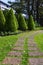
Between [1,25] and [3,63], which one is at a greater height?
[3,63]

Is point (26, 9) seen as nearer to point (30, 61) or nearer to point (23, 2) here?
point (23, 2)

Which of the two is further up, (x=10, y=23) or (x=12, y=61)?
(x=12, y=61)

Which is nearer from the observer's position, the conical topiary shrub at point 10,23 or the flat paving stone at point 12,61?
the flat paving stone at point 12,61

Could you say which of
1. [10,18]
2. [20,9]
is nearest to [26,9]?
[20,9]

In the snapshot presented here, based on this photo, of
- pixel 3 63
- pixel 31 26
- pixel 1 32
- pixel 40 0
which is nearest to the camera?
pixel 3 63

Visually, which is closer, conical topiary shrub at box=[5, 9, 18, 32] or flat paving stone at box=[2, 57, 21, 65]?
flat paving stone at box=[2, 57, 21, 65]

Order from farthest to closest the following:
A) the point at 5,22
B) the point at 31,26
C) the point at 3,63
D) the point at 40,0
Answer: the point at 40,0
the point at 31,26
the point at 5,22
the point at 3,63

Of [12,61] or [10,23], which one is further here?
[10,23]

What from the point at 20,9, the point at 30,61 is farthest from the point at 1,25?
the point at 20,9

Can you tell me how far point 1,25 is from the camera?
22.6 metres

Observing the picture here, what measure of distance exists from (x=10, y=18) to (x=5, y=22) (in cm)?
76

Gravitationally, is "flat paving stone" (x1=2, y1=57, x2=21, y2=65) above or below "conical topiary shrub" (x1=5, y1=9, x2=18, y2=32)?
above

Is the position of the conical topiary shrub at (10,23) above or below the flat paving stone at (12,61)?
below

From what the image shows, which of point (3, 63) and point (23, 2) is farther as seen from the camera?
point (23, 2)
